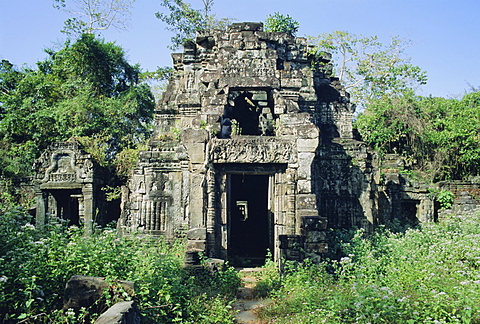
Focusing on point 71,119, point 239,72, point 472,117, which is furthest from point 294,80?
point 472,117

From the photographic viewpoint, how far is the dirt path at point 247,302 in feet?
19.9

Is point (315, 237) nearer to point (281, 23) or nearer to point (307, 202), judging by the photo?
point (307, 202)

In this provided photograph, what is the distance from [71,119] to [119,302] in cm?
1291

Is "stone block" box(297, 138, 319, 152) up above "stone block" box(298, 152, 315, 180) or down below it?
above

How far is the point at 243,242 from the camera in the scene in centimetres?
1285

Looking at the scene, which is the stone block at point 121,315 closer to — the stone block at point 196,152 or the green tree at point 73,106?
the stone block at point 196,152

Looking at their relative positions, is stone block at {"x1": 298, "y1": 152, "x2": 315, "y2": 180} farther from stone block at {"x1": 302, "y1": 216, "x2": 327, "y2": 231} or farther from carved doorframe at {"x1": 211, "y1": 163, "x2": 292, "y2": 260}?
stone block at {"x1": 302, "y1": 216, "x2": 327, "y2": 231}

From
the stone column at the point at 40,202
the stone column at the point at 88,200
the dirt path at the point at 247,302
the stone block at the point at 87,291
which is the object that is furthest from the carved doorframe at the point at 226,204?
the stone column at the point at 40,202

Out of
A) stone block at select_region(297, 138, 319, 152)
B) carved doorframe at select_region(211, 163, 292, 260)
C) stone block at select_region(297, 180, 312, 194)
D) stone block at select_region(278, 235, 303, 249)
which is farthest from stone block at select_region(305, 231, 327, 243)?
stone block at select_region(297, 138, 319, 152)

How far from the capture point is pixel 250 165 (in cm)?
895

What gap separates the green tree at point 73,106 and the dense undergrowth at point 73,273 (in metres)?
8.83

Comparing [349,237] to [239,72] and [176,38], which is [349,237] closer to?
[239,72]

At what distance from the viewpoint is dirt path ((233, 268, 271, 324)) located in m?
6.05

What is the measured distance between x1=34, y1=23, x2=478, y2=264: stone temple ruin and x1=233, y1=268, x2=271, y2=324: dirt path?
692 millimetres
